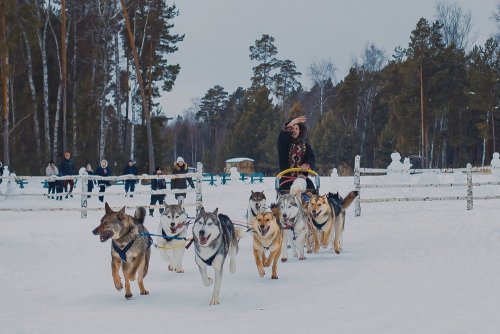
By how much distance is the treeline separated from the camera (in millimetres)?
31812

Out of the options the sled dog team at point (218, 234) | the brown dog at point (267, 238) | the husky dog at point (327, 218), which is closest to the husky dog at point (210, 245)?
the sled dog team at point (218, 234)

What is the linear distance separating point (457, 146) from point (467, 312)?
163ft

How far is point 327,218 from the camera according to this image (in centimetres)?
934

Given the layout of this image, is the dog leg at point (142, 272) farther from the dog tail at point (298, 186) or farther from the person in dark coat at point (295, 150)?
the person in dark coat at point (295, 150)

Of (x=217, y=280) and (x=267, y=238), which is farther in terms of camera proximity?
(x=267, y=238)

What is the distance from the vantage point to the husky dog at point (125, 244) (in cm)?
629

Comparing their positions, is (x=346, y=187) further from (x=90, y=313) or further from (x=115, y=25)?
(x=90, y=313)

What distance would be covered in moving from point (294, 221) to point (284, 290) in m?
2.01

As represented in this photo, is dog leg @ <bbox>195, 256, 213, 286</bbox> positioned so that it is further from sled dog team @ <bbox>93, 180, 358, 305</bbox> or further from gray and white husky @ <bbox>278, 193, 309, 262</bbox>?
gray and white husky @ <bbox>278, 193, 309, 262</bbox>

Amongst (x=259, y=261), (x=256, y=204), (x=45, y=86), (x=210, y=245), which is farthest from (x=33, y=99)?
(x=210, y=245)

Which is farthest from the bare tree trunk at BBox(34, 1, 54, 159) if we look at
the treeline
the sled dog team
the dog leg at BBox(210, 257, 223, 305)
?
the dog leg at BBox(210, 257, 223, 305)

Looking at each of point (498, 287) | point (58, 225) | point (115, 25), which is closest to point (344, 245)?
point (498, 287)

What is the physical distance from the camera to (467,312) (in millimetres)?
5359

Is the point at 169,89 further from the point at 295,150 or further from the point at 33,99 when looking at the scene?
the point at 295,150
